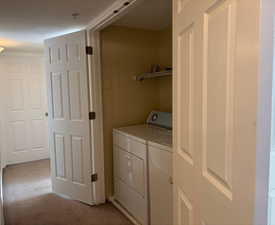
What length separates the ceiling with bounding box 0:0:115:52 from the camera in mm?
1937

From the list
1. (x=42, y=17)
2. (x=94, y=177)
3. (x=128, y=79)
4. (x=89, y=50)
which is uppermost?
(x=42, y=17)

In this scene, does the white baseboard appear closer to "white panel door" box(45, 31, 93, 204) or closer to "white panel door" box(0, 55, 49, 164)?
"white panel door" box(45, 31, 93, 204)

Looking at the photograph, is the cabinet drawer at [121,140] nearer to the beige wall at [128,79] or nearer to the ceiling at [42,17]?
the beige wall at [128,79]

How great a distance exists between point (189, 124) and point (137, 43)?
7.25ft

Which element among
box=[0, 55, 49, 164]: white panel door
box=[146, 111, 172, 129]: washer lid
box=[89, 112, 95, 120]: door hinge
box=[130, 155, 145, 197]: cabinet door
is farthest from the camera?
box=[0, 55, 49, 164]: white panel door

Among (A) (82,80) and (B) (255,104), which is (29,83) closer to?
(A) (82,80)

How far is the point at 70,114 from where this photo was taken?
9.30ft

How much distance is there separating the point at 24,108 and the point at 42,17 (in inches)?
103

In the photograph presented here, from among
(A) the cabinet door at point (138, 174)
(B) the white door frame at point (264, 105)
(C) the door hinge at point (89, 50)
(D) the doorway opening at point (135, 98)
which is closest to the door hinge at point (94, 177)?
(D) the doorway opening at point (135, 98)

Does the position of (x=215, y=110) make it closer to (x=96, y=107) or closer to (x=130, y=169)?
(x=130, y=169)

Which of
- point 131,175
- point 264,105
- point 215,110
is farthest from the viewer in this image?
point 131,175

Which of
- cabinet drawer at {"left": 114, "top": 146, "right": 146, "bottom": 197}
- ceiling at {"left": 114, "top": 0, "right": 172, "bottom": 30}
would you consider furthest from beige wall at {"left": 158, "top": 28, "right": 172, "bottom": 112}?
cabinet drawer at {"left": 114, "top": 146, "right": 146, "bottom": 197}

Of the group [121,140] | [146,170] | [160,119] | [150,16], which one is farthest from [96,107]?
[150,16]

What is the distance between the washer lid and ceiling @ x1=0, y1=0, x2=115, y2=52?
1.31 metres
